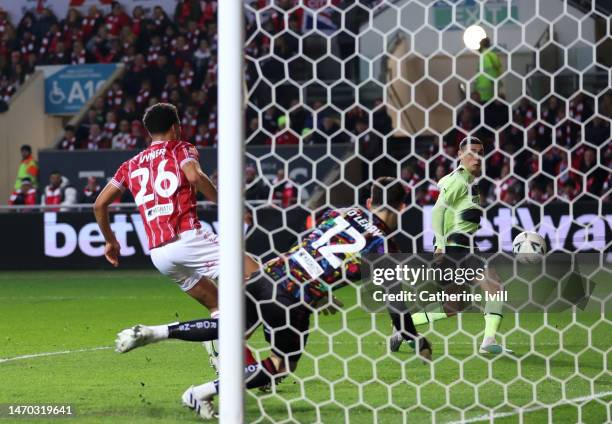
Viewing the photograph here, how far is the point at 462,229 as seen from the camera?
8023 millimetres

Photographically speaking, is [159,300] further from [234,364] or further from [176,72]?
[176,72]

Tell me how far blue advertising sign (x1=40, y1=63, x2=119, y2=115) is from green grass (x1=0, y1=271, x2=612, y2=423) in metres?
11.0

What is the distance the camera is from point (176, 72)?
20453mm

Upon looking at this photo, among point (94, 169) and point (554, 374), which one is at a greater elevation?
point (94, 169)

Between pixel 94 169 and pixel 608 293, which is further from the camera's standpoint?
pixel 94 169

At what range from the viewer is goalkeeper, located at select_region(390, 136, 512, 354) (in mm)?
7383

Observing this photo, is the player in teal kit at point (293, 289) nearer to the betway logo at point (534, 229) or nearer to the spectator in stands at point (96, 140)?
the betway logo at point (534, 229)

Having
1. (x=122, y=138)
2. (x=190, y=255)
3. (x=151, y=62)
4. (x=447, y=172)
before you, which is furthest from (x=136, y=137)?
(x=190, y=255)

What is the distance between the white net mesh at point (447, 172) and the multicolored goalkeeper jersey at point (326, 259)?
19 cm

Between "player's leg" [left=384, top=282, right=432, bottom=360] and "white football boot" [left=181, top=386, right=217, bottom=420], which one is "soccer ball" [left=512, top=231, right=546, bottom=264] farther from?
"white football boot" [left=181, top=386, right=217, bottom=420]

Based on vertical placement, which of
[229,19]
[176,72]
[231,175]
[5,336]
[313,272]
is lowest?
[5,336]

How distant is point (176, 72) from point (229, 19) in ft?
53.6

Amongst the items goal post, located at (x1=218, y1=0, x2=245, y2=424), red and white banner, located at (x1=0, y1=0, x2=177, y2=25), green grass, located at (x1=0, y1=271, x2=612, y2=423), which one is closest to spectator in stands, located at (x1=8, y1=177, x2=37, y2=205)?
red and white banner, located at (x1=0, y1=0, x2=177, y2=25)

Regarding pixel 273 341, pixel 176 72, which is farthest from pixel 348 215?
pixel 176 72
